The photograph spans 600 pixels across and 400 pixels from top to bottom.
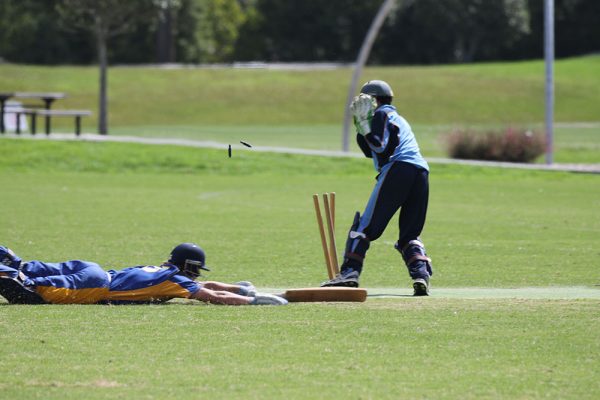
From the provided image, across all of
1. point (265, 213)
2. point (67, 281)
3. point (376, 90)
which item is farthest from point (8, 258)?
point (265, 213)

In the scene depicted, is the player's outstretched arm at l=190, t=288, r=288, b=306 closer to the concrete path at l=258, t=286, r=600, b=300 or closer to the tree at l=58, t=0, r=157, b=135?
the concrete path at l=258, t=286, r=600, b=300

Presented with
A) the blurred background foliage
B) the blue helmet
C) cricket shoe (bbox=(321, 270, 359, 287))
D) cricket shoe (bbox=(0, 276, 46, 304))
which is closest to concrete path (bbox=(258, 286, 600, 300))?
cricket shoe (bbox=(321, 270, 359, 287))

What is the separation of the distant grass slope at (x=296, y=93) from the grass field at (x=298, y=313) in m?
41.2

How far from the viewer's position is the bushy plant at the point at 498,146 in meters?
38.3

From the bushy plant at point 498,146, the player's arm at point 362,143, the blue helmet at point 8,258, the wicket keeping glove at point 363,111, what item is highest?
the wicket keeping glove at point 363,111

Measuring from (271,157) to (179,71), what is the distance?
49211 millimetres

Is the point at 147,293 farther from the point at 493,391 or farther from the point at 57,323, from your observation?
the point at 493,391

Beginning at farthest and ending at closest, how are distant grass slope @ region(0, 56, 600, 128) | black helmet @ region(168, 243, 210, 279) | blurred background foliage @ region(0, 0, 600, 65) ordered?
blurred background foliage @ region(0, 0, 600, 65), distant grass slope @ region(0, 56, 600, 128), black helmet @ region(168, 243, 210, 279)

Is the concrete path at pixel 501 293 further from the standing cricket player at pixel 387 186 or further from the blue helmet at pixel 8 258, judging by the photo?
the blue helmet at pixel 8 258

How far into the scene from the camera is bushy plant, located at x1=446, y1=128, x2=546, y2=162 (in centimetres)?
3828

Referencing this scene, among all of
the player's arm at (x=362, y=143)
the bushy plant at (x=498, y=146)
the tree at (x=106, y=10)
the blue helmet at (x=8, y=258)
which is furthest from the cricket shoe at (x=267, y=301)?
the tree at (x=106, y=10)

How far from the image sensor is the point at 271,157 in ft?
116

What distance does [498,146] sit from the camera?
38.4 m

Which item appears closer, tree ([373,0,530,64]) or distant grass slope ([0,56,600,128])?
distant grass slope ([0,56,600,128])
